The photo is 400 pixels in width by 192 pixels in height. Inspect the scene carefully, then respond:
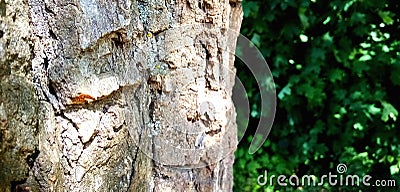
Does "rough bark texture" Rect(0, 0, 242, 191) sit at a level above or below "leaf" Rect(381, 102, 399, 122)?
below

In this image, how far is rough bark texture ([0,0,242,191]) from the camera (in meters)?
1.03

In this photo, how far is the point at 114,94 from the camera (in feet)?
4.09

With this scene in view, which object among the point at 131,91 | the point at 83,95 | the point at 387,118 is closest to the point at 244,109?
the point at 387,118

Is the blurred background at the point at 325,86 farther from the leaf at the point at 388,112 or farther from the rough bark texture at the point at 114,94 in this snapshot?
the rough bark texture at the point at 114,94

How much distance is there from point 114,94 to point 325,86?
1839 mm

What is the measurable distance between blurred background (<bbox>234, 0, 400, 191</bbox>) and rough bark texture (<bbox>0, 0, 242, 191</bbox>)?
113cm

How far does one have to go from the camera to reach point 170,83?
4.72 feet

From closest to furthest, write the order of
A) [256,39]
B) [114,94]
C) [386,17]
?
1. [114,94]
2. [386,17]
3. [256,39]

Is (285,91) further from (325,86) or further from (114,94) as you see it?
(114,94)

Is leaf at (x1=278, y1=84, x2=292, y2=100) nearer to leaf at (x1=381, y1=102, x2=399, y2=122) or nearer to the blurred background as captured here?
the blurred background

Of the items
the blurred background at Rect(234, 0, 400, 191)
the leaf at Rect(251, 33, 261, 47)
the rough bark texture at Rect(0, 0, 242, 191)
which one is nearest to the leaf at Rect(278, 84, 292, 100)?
the blurred background at Rect(234, 0, 400, 191)

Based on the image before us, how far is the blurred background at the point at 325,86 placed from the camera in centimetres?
264

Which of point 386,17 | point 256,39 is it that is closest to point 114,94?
point 256,39

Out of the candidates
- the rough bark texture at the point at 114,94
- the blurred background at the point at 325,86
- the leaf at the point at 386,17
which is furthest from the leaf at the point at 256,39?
A: the rough bark texture at the point at 114,94
